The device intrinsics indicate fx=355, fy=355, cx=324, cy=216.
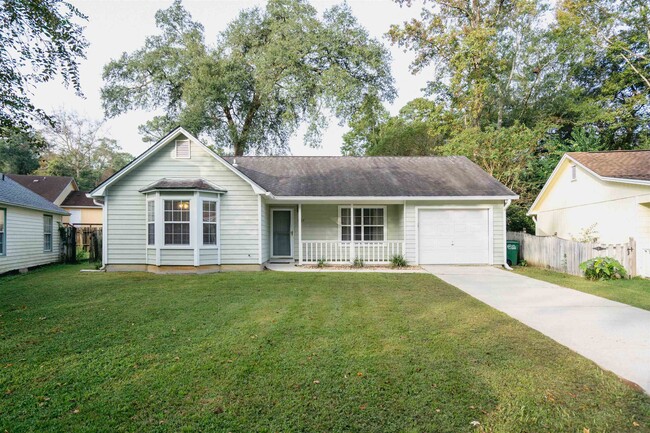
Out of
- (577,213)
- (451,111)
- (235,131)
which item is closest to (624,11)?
(451,111)

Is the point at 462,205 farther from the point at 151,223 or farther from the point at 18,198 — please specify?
the point at 18,198

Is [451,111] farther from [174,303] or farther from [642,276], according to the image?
[174,303]

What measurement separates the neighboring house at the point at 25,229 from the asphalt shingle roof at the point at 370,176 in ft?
24.8

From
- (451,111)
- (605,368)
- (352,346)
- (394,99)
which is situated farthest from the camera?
(394,99)

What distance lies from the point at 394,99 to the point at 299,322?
2354cm

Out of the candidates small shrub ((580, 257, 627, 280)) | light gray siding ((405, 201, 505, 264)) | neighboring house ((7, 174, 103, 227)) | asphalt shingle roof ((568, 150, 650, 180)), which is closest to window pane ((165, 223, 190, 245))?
light gray siding ((405, 201, 505, 264))

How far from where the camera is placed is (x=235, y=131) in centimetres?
2492

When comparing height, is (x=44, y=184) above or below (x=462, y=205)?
above

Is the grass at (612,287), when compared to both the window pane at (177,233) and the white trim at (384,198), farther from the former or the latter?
the window pane at (177,233)

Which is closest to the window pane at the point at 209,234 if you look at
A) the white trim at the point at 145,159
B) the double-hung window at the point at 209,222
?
the double-hung window at the point at 209,222

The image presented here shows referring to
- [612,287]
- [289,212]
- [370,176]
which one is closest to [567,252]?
[612,287]

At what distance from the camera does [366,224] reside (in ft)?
45.9

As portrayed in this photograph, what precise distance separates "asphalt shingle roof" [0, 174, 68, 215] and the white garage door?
14.1 meters

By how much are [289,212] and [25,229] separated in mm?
9682
